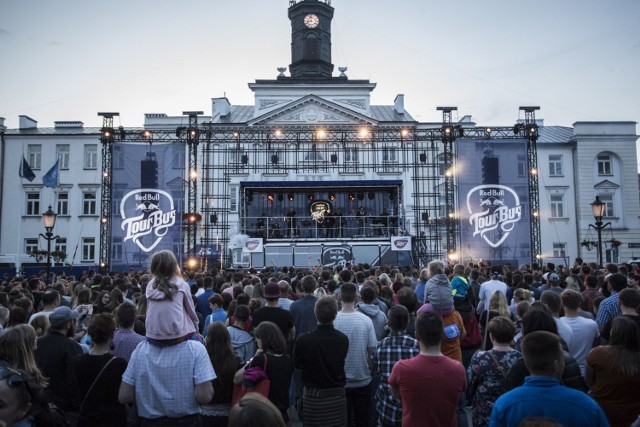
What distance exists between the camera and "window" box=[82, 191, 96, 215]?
1829 inches

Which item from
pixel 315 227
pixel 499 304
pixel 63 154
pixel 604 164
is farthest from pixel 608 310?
pixel 63 154

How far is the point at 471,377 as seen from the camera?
15.8 ft

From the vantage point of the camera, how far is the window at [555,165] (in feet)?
152

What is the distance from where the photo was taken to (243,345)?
6070mm

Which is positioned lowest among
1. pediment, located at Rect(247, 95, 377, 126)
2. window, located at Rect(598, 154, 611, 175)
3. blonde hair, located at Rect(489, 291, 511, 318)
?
blonde hair, located at Rect(489, 291, 511, 318)

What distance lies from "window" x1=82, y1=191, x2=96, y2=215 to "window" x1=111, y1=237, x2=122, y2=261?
24.7 meters

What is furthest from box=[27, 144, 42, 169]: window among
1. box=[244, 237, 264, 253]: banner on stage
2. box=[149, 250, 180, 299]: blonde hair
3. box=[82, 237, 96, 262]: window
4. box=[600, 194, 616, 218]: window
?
box=[600, 194, 616, 218]: window

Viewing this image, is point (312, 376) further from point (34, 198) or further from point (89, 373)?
point (34, 198)

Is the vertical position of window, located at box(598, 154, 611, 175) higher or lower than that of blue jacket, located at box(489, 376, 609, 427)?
higher

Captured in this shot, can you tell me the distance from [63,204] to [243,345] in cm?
4588

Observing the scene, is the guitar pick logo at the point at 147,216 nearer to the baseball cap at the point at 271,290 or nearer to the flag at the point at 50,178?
the flag at the point at 50,178

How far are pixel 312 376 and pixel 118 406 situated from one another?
74.4 inches

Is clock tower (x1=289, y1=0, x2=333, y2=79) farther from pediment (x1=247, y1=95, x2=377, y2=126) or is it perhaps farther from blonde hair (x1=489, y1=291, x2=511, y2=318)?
blonde hair (x1=489, y1=291, x2=511, y2=318)

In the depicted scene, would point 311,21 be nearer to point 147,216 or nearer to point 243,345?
point 147,216
